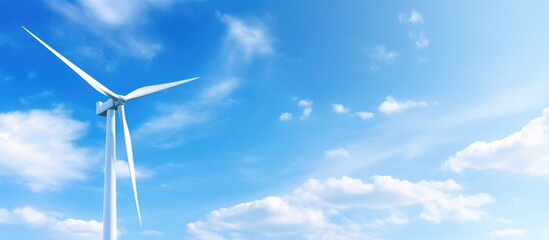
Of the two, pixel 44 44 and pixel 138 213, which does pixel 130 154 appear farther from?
pixel 44 44

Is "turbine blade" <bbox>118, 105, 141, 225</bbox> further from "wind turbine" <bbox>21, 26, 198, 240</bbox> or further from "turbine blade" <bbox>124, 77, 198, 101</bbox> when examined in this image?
"turbine blade" <bbox>124, 77, 198, 101</bbox>

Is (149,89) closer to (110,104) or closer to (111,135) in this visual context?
(110,104)

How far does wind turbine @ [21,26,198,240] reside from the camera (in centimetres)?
5672

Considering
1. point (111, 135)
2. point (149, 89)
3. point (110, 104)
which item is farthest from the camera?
point (149, 89)

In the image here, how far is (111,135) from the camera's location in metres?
Result: 61.2

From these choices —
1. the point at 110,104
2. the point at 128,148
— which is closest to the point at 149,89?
the point at 110,104

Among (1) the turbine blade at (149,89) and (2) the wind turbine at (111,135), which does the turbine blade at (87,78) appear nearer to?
(2) the wind turbine at (111,135)

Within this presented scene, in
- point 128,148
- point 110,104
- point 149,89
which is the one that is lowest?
point 128,148

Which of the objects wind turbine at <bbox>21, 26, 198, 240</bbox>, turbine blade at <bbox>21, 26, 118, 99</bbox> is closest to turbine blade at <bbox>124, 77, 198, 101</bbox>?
wind turbine at <bbox>21, 26, 198, 240</bbox>

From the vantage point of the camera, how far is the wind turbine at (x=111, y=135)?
5672cm

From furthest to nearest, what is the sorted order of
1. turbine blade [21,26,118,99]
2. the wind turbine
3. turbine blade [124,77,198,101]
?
turbine blade [124,77,198,101] < turbine blade [21,26,118,99] < the wind turbine

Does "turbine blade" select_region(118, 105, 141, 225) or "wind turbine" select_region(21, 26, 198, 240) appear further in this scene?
"turbine blade" select_region(118, 105, 141, 225)

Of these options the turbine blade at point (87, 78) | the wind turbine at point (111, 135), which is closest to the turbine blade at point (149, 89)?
the wind turbine at point (111, 135)

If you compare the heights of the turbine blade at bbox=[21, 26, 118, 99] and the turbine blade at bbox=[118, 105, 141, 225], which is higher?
the turbine blade at bbox=[21, 26, 118, 99]
